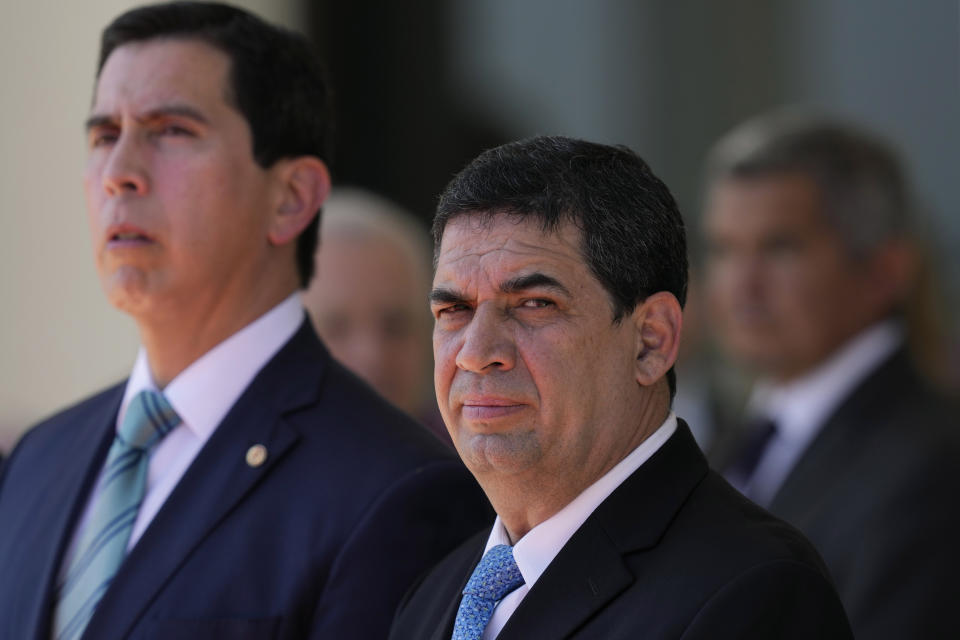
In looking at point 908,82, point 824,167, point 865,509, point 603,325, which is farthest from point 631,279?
point 908,82

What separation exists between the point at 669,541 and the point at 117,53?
5.69ft

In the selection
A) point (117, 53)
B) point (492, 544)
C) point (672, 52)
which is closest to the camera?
point (492, 544)

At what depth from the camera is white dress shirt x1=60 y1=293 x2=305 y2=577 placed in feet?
10.1

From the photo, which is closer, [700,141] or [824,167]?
[824,167]

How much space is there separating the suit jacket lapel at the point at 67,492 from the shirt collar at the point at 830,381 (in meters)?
2.20

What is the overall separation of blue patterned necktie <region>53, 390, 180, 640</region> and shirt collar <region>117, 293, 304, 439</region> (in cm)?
5

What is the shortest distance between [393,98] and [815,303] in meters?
5.89

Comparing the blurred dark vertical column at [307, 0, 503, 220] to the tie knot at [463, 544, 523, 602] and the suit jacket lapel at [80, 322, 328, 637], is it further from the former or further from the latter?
the tie knot at [463, 544, 523, 602]

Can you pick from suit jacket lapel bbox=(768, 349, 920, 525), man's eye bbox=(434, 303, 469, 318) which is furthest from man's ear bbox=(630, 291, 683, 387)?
suit jacket lapel bbox=(768, 349, 920, 525)

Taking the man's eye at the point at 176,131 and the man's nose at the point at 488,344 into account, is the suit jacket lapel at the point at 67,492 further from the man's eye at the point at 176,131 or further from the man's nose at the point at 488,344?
the man's nose at the point at 488,344

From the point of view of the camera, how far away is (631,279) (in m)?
2.40

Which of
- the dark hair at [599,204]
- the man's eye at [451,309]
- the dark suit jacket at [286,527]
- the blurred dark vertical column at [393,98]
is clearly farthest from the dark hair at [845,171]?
the blurred dark vertical column at [393,98]

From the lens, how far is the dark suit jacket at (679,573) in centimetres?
211

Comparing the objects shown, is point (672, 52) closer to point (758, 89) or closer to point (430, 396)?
point (758, 89)
